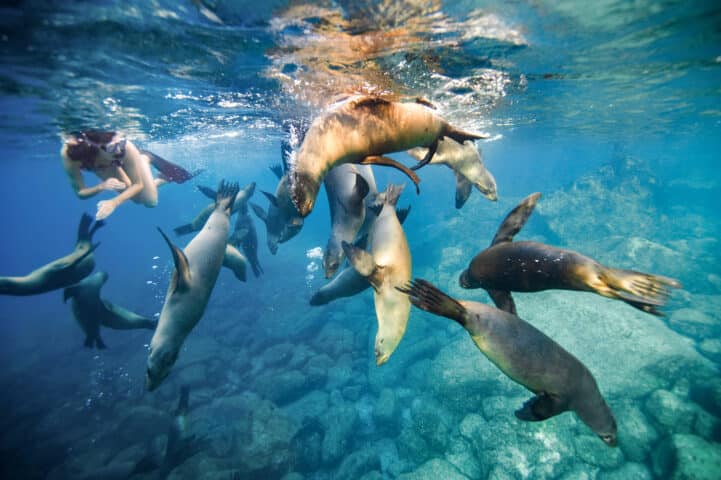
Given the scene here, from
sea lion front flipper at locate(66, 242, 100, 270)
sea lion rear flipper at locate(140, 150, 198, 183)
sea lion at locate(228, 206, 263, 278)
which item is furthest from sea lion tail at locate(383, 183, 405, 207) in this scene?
sea lion rear flipper at locate(140, 150, 198, 183)

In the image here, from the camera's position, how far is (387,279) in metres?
3.50

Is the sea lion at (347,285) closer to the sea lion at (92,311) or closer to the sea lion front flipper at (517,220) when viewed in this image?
the sea lion front flipper at (517,220)

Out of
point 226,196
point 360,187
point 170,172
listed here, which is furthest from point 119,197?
point 360,187

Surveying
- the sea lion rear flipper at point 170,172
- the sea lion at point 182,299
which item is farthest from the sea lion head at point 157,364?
→ the sea lion rear flipper at point 170,172

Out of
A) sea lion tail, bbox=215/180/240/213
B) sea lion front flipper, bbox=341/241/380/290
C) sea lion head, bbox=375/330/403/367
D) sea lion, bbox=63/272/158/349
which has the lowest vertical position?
sea lion, bbox=63/272/158/349

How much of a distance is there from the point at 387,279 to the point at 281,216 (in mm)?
4571

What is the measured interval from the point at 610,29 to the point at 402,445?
10.8 meters

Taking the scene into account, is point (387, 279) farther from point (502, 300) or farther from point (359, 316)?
point (359, 316)

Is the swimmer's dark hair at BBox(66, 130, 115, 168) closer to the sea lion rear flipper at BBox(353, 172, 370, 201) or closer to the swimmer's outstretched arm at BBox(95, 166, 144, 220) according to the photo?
the swimmer's outstretched arm at BBox(95, 166, 144, 220)

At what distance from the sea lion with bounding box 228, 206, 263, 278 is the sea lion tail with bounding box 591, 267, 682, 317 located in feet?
27.0

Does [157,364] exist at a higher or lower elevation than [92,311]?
higher

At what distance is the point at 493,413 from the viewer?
285 inches

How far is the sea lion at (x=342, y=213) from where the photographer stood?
179 inches

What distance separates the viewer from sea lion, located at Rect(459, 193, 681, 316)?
206 cm
